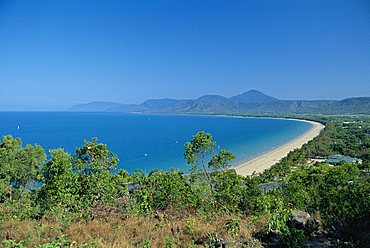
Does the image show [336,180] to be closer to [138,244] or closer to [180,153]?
[138,244]

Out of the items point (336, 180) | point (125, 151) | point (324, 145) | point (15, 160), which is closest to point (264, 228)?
point (336, 180)

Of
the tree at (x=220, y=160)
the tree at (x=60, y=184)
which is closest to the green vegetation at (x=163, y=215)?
the tree at (x=60, y=184)

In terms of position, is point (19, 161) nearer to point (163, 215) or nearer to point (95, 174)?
point (95, 174)

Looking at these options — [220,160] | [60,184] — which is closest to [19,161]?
[60,184]

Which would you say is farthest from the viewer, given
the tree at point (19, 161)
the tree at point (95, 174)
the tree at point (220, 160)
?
the tree at point (19, 161)

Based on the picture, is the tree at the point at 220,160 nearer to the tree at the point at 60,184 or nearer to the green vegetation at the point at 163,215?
the green vegetation at the point at 163,215

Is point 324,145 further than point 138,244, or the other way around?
point 324,145

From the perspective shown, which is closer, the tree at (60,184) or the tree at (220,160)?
the tree at (60,184)

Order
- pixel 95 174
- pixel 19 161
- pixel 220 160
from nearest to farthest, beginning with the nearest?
pixel 95 174, pixel 220 160, pixel 19 161

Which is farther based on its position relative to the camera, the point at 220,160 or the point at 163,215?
the point at 220,160

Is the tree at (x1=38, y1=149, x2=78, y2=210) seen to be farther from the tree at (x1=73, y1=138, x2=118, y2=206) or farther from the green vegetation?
the tree at (x1=73, y1=138, x2=118, y2=206)

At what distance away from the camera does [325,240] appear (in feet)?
12.8

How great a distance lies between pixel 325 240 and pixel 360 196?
5.01 ft

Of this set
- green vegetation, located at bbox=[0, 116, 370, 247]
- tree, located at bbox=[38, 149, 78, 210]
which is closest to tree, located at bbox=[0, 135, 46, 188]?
green vegetation, located at bbox=[0, 116, 370, 247]
